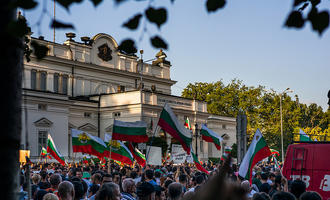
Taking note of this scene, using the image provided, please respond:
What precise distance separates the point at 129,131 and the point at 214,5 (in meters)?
14.5

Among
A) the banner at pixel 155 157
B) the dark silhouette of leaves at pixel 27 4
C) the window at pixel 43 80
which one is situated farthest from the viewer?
the window at pixel 43 80

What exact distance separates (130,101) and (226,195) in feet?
161

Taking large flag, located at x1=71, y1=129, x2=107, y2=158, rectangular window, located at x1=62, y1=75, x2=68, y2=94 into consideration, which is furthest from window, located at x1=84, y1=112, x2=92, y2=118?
large flag, located at x1=71, y1=129, x2=107, y2=158

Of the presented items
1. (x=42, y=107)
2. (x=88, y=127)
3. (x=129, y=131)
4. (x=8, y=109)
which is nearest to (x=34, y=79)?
(x=42, y=107)

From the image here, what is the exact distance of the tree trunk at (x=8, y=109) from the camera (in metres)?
1.89

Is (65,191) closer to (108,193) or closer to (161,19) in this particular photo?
(108,193)

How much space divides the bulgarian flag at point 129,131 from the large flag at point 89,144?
9.11ft

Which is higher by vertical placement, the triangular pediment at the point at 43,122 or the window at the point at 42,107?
the window at the point at 42,107

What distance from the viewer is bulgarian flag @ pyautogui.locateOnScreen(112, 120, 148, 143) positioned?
1695cm

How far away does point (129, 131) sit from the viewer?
1717 cm

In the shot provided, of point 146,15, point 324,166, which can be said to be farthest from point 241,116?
point 146,15

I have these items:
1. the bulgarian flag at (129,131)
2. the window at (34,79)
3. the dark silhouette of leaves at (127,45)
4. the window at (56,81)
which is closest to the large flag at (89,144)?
the bulgarian flag at (129,131)

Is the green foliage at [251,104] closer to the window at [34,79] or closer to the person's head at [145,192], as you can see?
the window at [34,79]

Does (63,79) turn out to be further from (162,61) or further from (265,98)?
(265,98)
